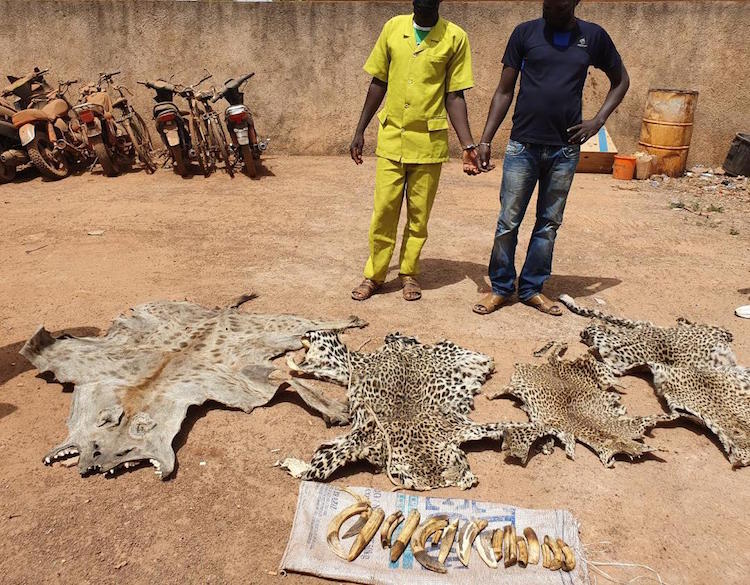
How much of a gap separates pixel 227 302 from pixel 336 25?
641 cm

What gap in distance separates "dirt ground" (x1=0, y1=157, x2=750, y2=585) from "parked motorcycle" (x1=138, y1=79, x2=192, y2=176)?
330 millimetres

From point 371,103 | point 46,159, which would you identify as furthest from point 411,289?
point 46,159

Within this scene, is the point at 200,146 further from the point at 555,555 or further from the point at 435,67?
the point at 555,555

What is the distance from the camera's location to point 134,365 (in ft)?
11.7

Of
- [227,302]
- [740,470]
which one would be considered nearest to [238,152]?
[227,302]

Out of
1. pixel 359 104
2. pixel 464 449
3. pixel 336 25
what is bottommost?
pixel 464 449

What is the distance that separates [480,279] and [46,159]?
6.54 meters

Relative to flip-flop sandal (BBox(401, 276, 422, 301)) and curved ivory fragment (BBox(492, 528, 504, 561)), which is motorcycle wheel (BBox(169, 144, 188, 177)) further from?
curved ivory fragment (BBox(492, 528, 504, 561))

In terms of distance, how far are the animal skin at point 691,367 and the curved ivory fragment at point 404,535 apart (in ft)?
5.67

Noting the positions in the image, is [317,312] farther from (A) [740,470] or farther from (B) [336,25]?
(B) [336,25]

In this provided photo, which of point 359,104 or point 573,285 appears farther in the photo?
point 359,104

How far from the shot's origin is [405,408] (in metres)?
3.37

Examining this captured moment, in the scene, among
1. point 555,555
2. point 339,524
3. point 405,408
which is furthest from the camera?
point 405,408

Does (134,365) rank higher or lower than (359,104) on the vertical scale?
lower
